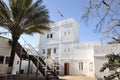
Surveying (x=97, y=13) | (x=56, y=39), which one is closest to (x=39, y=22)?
(x=97, y=13)

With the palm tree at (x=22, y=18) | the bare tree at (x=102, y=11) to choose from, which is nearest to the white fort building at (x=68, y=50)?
the palm tree at (x=22, y=18)

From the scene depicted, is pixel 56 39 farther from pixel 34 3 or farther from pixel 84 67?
pixel 34 3

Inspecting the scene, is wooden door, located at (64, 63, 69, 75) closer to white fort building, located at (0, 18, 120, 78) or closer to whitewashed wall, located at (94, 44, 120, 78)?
white fort building, located at (0, 18, 120, 78)

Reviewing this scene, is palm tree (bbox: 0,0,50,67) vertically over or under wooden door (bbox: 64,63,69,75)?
over

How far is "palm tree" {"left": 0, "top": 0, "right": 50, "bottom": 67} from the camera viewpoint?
13.9 meters

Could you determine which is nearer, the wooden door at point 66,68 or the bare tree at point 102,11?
the bare tree at point 102,11

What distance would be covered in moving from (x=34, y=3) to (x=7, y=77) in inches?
275

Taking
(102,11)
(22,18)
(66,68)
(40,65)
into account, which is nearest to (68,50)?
(66,68)

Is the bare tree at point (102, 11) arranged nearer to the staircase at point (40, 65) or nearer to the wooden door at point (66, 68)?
the staircase at point (40, 65)

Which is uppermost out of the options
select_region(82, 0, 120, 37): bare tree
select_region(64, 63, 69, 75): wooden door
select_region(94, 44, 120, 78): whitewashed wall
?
select_region(82, 0, 120, 37): bare tree

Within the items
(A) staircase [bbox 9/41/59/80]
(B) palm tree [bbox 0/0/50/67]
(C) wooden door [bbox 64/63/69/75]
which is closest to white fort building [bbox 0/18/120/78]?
(C) wooden door [bbox 64/63/69/75]

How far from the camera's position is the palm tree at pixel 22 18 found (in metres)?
13.9

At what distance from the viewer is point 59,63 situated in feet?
98.8

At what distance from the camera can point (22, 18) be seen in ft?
46.9
